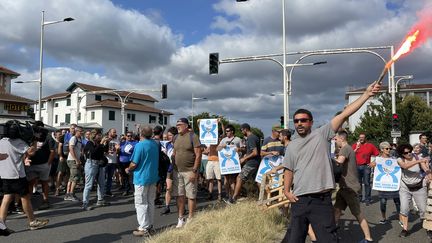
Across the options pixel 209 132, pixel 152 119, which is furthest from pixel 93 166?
pixel 152 119

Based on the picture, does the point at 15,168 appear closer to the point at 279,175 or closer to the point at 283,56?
the point at 279,175

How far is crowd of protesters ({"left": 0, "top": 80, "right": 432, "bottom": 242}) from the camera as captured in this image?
4.17m

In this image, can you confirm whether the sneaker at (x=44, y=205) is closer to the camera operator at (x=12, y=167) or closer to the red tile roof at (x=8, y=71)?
the camera operator at (x=12, y=167)

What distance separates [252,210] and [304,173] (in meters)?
2.92

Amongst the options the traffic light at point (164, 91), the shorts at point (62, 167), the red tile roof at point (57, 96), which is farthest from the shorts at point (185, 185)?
the red tile roof at point (57, 96)

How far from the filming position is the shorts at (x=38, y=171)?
869 cm

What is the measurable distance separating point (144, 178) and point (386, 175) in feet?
17.4

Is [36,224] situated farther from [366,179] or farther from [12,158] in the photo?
[366,179]

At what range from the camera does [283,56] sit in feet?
70.3

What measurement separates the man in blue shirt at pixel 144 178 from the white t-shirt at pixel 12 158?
6.16 feet

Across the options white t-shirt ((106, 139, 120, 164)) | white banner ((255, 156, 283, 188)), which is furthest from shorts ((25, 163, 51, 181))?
white banner ((255, 156, 283, 188))

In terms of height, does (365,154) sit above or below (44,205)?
above

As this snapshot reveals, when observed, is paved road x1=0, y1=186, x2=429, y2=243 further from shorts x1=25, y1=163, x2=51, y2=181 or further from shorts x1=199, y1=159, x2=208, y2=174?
shorts x1=199, y1=159, x2=208, y2=174

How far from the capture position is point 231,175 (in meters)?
10.4
